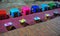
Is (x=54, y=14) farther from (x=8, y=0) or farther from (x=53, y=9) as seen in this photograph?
(x=8, y=0)

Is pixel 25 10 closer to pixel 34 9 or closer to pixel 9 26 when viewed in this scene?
pixel 34 9

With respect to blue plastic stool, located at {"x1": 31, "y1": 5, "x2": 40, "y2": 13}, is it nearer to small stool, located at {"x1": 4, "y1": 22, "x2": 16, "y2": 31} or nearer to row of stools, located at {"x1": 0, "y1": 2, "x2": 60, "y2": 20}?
row of stools, located at {"x1": 0, "y1": 2, "x2": 60, "y2": 20}

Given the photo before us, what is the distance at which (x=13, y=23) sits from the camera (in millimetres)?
832

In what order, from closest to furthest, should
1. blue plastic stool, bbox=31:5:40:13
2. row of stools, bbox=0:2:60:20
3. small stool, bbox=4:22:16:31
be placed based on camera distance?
1. small stool, bbox=4:22:16:31
2. row of stools, bbox=0:2:60:20
3. blue plastic stool, bbox=31:5:40:13

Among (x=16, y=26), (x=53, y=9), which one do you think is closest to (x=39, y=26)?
(x=16, y=26)

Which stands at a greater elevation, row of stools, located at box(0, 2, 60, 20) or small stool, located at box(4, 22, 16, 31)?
row of stools, located at box(0, 2, 60, 20)

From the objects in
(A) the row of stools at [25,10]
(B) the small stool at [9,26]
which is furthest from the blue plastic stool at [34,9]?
(B) the small stool at [9,26]

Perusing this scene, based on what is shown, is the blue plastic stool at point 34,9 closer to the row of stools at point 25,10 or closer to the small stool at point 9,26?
the row of stools at point 25,10

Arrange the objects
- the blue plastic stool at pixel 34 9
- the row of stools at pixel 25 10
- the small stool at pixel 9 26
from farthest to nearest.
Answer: the blue plastic stool at pixel 34 9 < the row of stools at pixel 25 10 < the small stool at pixel 9 26

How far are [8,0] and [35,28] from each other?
3.06 ft

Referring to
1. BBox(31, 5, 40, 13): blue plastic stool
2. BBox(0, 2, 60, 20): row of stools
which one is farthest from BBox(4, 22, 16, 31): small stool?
BBox(31, 5, 40, 13): blue plastic stool

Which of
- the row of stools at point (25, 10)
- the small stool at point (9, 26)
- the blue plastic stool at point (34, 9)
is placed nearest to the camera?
the small stool at point (9, 26)

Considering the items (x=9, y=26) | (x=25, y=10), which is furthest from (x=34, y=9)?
(x=9, y=26)

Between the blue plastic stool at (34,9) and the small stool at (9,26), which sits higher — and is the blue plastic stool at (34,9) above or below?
above
